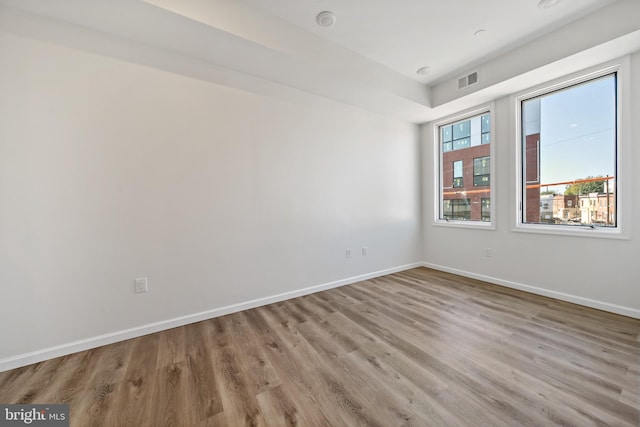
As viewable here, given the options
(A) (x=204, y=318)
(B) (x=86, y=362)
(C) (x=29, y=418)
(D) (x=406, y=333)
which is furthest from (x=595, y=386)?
(B) (x=86, y=362)

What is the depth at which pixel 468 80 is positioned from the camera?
313 centimetres

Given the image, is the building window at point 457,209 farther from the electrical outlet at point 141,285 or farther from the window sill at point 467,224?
the electrical outlet at point 141,285

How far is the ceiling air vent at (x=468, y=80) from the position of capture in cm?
307

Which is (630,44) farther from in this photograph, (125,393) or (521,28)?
(125,393)

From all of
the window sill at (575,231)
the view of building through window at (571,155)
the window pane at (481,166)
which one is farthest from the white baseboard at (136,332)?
the view of building through window at (571,155)

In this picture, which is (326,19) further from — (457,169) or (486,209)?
(486,209)

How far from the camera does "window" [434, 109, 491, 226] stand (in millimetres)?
3539

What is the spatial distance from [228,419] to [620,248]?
384 cm

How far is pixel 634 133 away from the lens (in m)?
2.30

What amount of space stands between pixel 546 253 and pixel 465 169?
5.21 feet

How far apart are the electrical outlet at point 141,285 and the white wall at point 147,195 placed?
0.04 meters

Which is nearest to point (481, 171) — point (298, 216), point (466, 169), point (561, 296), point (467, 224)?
point (466, 169)

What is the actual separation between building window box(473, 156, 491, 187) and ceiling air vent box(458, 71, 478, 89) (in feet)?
3.58

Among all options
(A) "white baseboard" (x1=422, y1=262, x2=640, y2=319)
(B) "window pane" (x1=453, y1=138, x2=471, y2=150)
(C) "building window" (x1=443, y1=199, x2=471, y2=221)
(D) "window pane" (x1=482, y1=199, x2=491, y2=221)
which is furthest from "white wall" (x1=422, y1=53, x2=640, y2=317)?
(B) "window pane" (x1=453, y1=138, x2=471, y2=150)
